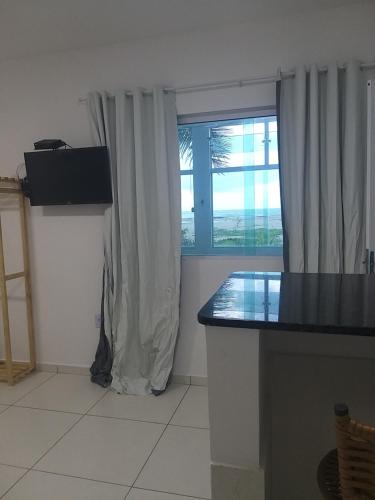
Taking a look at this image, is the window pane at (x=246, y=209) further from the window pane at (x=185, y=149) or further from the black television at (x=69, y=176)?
the black television at (x=69, y=176)

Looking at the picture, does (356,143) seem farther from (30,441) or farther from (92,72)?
(30,441)

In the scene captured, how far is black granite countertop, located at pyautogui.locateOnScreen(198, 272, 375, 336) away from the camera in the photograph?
941 mm

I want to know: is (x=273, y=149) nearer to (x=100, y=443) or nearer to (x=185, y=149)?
(x=185, y=149)

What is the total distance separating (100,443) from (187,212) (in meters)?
1.70

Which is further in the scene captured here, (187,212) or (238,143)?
(187,212)

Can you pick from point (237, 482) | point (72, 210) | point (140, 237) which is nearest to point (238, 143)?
point (140, 237)

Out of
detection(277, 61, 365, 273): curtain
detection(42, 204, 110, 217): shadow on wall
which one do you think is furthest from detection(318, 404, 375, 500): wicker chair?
detection(42, 204, 110, 217): shadow on wall

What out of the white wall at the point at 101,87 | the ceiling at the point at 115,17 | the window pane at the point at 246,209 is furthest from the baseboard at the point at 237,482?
the ceiling at the point at 115,17

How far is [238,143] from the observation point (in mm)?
2658

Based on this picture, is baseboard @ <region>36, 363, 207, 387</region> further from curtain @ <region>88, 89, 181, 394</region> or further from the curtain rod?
the curtain rod

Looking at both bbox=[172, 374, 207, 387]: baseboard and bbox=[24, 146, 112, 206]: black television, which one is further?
bbox=[172, 374, 207, 387]: baseboard

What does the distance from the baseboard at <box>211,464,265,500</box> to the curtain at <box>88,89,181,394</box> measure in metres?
1.60

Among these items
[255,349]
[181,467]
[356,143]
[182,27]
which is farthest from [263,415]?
[182,27]

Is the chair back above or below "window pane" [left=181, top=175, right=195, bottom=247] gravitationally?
below
